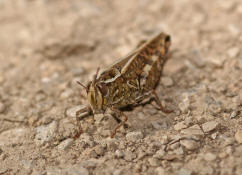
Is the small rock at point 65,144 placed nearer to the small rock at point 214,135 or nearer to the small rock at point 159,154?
the small rock at point 159,154

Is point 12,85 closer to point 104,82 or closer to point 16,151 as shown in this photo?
point 16,151

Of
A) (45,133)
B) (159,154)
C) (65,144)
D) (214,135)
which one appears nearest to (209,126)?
(214,135)

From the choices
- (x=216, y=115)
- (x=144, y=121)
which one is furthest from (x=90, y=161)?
(x=216, y=115)

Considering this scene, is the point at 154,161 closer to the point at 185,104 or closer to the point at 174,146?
the point at 174,146

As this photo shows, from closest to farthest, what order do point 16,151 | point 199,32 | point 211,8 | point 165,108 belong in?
point 16,151 < point 165,108 < point 199,32 < point 211,8

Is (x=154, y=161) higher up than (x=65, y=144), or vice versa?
(x=65, y=144)

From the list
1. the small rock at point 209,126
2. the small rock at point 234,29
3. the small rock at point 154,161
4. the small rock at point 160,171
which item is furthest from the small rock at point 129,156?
the small rock at point 234,29
